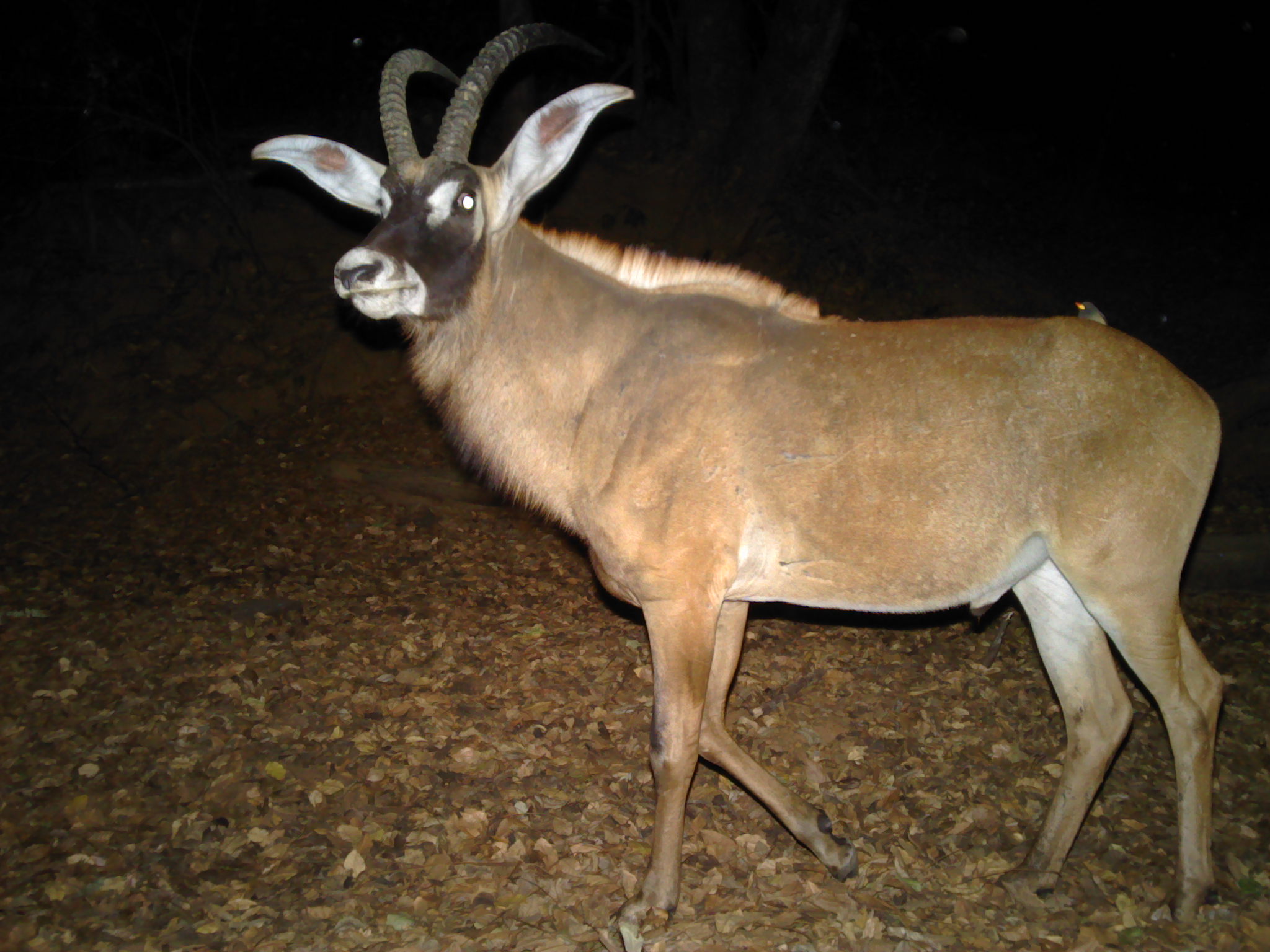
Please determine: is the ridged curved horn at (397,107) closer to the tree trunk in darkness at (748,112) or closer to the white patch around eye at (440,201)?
the white patch around eye at (440,201)

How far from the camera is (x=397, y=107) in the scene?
14.5 ft

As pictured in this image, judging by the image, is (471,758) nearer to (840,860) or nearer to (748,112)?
(840,860)

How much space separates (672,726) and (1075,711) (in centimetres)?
211

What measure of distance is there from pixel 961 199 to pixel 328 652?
40.9 feet

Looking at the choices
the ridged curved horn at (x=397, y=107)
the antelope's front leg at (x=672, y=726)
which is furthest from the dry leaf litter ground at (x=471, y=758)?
the ridged curved horn at (x=397, y=107)

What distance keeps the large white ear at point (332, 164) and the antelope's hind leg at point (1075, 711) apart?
3.99 metres

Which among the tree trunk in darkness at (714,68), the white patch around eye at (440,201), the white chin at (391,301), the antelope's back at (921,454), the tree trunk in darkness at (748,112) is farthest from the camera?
the tree trunk in darkness at (714,68)

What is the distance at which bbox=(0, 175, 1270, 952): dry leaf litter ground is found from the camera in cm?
417

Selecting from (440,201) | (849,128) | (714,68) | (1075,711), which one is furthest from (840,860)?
(849,128)

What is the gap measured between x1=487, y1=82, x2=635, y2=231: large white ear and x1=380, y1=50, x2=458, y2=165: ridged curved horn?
0.45 meters

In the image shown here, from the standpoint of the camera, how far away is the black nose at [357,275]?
3.86 m

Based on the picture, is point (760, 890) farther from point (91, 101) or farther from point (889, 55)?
point (889, 55)

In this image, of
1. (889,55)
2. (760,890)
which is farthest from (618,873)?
(889,55)

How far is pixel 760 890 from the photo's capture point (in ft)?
14.4
